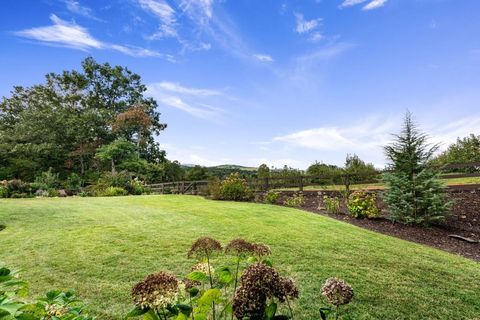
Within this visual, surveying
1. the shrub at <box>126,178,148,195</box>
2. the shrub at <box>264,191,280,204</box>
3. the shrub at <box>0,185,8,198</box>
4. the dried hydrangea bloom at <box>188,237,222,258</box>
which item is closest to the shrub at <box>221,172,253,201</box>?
the shrub at <box>264,191,280,204</box>

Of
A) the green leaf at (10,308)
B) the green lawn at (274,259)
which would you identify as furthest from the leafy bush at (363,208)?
the green leaf at (10,308)

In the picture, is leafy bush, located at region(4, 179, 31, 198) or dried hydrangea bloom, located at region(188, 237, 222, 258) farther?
leafy bush, located at region(4, 179, 31, 198)

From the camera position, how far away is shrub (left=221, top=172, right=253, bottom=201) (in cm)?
1351

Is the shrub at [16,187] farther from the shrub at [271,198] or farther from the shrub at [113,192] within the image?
the shrub at [271,198]

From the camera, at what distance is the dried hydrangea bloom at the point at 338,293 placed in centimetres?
143

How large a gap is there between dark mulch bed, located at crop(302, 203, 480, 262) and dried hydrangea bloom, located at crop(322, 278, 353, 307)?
6.24 m

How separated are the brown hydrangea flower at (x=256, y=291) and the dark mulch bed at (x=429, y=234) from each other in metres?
6.67

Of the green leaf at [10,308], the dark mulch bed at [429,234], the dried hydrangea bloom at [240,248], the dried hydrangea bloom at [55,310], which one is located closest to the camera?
the green leaf at [10,308]

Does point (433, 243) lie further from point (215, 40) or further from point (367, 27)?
point (215, 40)

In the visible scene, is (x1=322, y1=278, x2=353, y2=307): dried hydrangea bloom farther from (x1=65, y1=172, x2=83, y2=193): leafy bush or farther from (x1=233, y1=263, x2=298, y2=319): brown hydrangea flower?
(x1=65, y1=172, x2=83, y2=193): leafy bush

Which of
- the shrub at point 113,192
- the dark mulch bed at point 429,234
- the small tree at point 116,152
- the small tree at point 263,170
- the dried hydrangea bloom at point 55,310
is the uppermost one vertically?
the small tree at point 116,152

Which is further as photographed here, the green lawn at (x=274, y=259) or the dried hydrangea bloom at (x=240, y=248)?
the green lawn at (x=274, y=259)

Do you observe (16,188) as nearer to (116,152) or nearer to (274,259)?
(116,152)

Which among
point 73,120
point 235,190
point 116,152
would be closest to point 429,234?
point 235,190
